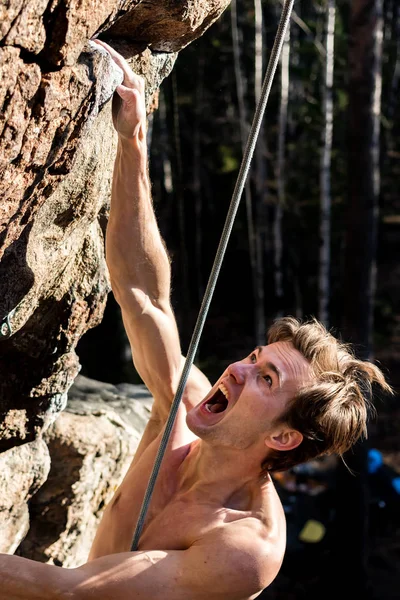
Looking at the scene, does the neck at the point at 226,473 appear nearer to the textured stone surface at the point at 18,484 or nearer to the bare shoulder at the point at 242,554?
the bare shoulder at the point at 242,554

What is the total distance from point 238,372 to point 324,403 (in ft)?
0.94

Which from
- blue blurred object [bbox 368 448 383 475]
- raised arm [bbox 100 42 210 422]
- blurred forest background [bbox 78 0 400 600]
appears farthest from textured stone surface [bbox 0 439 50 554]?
blue blurred object [bbox 368 448 383 475]

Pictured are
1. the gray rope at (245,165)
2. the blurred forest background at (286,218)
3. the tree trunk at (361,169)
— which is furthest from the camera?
the blurred forest background at (286,218)

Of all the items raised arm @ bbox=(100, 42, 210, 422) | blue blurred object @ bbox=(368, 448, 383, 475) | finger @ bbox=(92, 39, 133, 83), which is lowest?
blue blurred object @ bbox=(368, 448, 383, 475)

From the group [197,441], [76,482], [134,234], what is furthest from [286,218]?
[134,234]

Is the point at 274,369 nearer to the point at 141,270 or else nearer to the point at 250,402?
the point at 250,402

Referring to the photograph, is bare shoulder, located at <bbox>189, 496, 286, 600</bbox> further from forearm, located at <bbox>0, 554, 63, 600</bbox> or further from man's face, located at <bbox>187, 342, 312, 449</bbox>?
forearm, located at <bbox>0, 554, 63, 600</bbox>

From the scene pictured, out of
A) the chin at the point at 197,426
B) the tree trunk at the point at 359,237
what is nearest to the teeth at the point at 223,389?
the chin at the point at 197,426

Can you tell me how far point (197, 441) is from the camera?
2.86m

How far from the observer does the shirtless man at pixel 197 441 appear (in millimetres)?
2260

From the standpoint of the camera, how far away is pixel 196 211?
13.7 metres

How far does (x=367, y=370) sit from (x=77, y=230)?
3.68ft

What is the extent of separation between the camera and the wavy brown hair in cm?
250

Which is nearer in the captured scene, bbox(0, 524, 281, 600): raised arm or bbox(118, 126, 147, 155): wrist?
bbox(0, 524, 281, 600): raised arm
